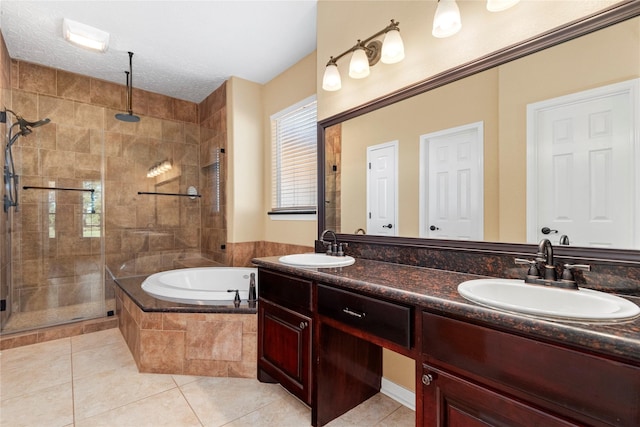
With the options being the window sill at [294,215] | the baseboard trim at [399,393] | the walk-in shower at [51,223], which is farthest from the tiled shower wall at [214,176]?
the baseboard trim at [399,393]

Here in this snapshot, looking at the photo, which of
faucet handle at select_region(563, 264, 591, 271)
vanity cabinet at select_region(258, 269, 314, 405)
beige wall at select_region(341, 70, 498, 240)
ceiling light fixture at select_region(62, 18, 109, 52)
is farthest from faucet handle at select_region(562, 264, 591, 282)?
ceiling light fixture at select_region(62, 18, 109, 52)

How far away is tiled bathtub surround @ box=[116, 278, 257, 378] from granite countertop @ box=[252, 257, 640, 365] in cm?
59

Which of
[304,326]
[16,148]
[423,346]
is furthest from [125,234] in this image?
[423,346]

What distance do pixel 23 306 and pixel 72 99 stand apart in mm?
2025

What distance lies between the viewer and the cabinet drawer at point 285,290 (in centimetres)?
154

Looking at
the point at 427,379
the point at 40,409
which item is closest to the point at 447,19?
the point at 427,379

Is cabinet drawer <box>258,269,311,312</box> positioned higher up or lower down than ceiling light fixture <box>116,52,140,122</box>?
lower down

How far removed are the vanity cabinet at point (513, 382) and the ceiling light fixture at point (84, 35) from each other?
10.1 ft

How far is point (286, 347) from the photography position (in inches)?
66.0

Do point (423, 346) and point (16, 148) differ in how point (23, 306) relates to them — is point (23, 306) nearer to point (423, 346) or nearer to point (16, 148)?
point (16, 148)

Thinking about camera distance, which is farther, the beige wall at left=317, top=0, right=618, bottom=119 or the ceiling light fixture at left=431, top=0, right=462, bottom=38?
the ceiling light fixture at left=431, top=0, right=462, bottom=38

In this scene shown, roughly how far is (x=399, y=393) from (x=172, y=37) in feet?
10.1

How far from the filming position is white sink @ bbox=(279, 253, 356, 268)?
159 cm

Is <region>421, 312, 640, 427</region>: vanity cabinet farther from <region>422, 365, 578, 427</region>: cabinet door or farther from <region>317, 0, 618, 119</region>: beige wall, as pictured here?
<region>317, 0, 618, 119</region>: beige wall
